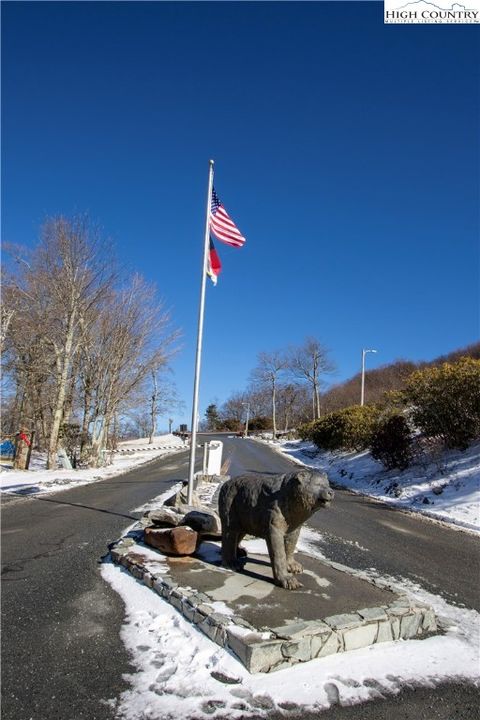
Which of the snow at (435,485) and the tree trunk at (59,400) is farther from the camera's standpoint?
the tree trunk at (59,400)

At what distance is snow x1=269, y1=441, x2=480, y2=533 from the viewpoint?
10.2 metres

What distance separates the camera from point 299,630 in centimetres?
372

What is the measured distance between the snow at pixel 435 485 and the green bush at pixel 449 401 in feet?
1.75

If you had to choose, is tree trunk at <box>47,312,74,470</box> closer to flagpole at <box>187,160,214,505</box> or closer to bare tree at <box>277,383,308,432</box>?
flagpole at <box>187,160,214,505</box>

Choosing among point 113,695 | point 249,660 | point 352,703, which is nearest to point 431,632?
point 352,703

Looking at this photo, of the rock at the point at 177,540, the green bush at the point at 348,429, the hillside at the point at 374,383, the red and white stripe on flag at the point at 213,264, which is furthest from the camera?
the hillside at the point at 374,383

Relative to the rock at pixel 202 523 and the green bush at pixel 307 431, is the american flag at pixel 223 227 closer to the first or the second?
the rock at pixel 202 523

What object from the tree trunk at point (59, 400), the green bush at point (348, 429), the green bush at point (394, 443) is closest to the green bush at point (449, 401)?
the green bush at point (394, 443)

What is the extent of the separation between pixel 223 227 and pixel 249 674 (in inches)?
307

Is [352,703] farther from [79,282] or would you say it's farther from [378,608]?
[79,282]

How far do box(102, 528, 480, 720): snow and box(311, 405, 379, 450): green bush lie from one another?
15161mm

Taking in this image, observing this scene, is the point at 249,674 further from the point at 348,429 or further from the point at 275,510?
the point at 348,429

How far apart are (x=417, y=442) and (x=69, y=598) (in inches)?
502

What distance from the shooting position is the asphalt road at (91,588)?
311 cm
